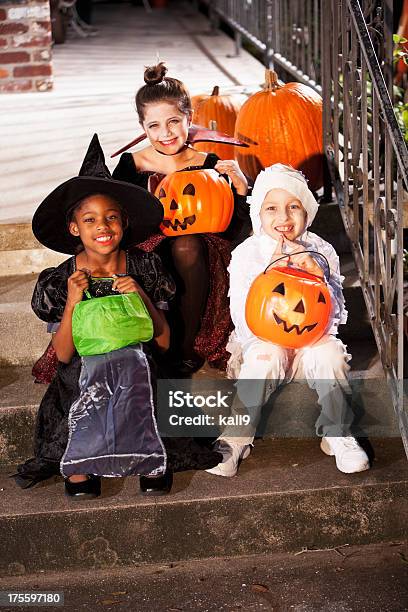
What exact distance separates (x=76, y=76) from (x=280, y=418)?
5.57 metres

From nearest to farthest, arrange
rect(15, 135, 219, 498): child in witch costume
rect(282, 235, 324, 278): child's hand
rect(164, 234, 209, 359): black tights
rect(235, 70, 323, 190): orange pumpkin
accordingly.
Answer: rect(15, 135, 219, 498): child in witch costume < rect(282, 235, 324, 278): child's hand < rect(164, 234, 209, 359): black tights < rect(235, 70, 323, 190): orange pumpkin

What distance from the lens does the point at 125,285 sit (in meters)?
3.61

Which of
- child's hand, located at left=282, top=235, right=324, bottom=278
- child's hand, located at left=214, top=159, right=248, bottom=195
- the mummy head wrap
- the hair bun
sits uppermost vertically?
the hair bun

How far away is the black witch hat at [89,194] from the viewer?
12.0ft

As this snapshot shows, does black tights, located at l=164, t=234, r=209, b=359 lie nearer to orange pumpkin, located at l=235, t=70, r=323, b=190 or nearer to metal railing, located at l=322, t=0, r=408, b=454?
metal railing, located at l=322, t=0, r=408, b=454

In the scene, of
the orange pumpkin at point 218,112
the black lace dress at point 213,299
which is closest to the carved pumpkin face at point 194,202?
the black lace dress at point 213,299

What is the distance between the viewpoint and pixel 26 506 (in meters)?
3.51

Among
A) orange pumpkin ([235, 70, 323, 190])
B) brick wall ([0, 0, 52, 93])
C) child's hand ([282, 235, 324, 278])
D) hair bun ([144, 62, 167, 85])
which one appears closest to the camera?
child's hand ([282, 235, 324, 278])

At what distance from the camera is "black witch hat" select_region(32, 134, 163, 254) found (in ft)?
12.0

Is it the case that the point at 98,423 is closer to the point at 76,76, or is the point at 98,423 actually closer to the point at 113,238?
the point at 113,238

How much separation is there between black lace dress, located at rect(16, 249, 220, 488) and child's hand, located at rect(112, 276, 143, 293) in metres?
0.05

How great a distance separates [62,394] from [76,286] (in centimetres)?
41

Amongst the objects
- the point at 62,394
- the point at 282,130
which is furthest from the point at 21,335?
the point at 282,130

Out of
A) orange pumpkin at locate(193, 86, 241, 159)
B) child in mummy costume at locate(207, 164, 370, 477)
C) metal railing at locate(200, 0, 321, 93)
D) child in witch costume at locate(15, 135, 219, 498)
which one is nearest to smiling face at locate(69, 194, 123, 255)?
child in witch costume at locate(15, 135, 219, 498)
